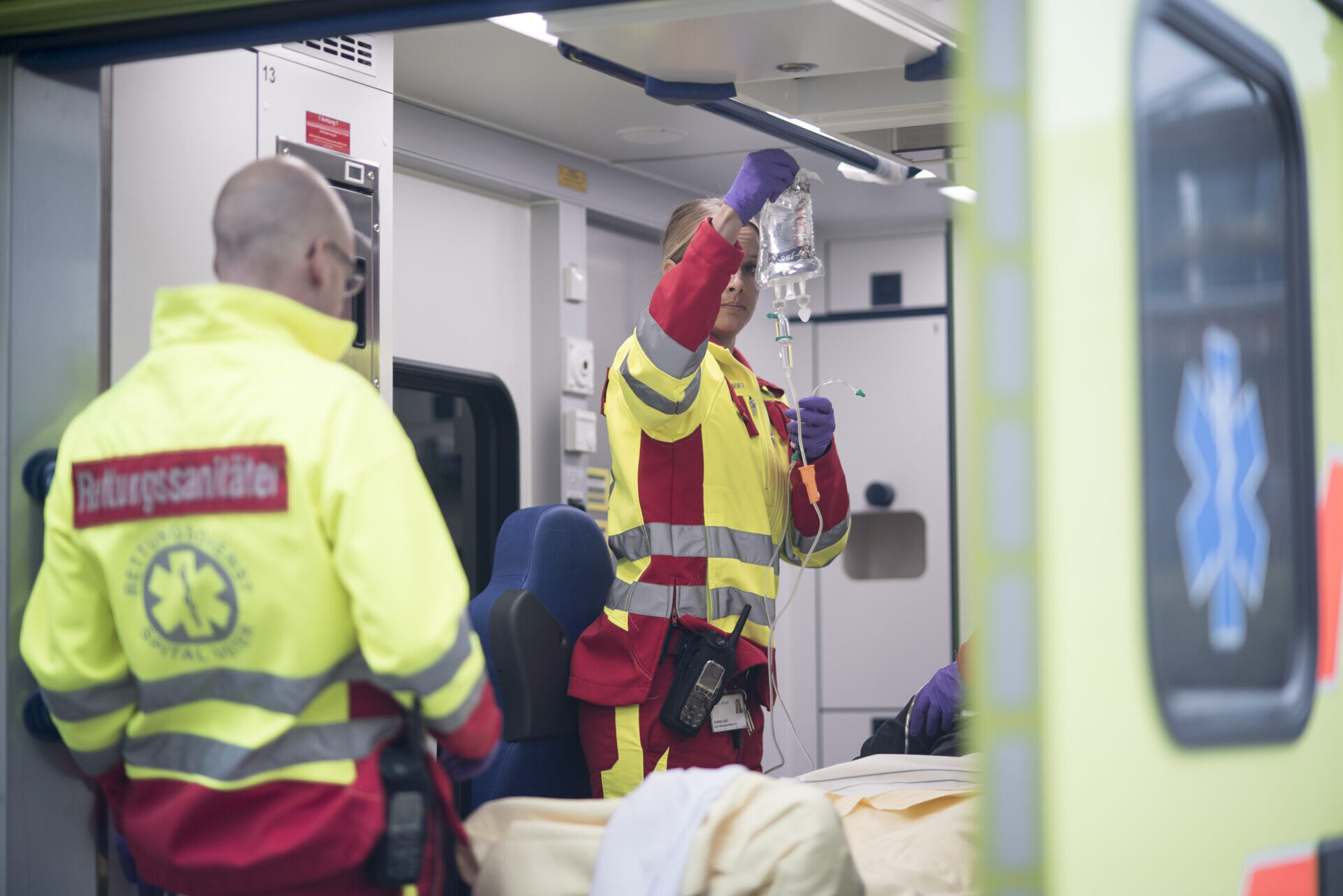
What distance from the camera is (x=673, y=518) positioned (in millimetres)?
3020

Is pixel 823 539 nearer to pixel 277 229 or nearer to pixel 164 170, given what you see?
pixel 164 170

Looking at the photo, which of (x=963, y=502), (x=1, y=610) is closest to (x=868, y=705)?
(x=963, y=502)

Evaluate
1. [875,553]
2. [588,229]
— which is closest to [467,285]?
[588,229]

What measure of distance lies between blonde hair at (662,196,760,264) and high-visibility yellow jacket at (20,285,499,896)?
142cm

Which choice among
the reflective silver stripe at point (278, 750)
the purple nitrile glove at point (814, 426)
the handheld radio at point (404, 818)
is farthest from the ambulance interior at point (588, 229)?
the handheld radio at point (404, 818)

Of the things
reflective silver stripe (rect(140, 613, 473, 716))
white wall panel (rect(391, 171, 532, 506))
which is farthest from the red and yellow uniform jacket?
white wall panel (rect(391, 171, 532, 506))

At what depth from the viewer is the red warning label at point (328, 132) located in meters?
2.89

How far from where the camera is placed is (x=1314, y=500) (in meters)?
1.73

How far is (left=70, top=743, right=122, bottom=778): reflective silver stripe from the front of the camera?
1.99m

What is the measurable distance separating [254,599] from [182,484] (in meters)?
0.18

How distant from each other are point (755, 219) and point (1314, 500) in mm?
1894

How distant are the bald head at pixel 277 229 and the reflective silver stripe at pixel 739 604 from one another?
1304 mm

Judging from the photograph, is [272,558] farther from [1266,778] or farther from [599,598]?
[599,598]

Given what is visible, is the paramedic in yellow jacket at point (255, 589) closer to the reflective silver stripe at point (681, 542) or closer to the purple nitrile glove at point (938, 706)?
the reflective silver stripe at point (681, 542)
